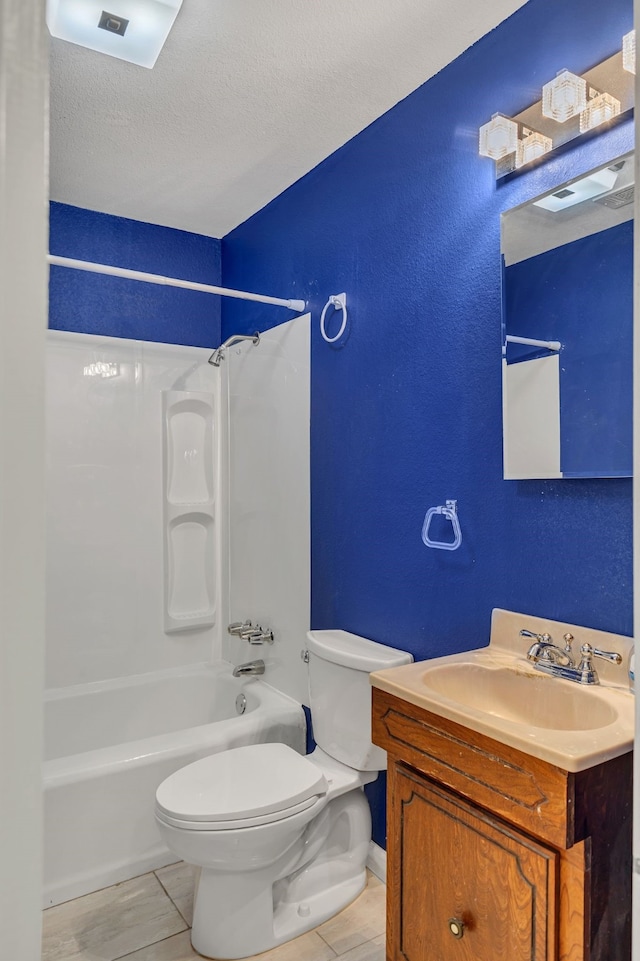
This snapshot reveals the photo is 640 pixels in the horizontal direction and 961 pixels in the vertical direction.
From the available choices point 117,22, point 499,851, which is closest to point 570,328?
point 499,851

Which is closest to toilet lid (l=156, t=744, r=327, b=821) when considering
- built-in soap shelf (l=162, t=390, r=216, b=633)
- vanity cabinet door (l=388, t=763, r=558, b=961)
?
vanity cabinet door (l=388, t=763, r=558, b=961)

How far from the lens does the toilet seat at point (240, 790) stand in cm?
172

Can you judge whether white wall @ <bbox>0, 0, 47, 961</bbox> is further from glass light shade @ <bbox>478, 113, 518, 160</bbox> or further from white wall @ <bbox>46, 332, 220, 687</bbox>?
white wall @ <bbox>46, 332, 220, 687</bbox>

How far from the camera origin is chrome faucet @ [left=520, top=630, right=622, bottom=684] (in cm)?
146

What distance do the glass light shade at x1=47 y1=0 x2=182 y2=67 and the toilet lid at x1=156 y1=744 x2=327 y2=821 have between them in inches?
85.6

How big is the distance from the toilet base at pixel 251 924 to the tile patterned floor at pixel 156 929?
27 mm

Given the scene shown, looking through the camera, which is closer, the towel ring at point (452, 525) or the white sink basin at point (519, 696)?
the white sink basin at point (519, 696)

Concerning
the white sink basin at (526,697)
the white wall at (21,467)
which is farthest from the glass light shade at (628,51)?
the white wall at (21,467)

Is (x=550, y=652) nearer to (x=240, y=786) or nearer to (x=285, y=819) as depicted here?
(x=285, y=819)

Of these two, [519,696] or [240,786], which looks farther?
[240,786]

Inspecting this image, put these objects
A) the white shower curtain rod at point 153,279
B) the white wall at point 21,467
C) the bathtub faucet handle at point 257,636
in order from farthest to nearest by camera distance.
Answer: the bathtub faucet handle at point 257,636, the white shower curtain rod at point 153,279, the white wall at point 21,467

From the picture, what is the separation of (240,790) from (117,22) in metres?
2.21

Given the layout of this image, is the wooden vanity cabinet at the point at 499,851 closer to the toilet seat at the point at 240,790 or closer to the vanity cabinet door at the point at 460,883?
the vanity cabinet door at the point at 460,883

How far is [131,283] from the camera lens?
3107mm
